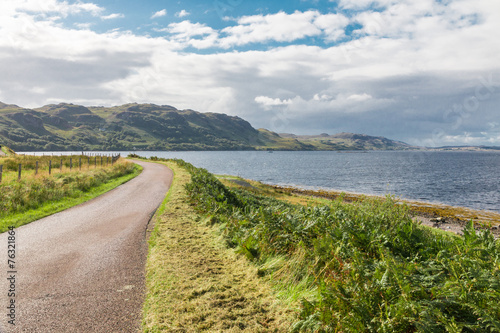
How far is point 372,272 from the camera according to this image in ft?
15.3

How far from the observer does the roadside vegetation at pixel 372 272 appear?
371 centimetres

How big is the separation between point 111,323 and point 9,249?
649 centimetres

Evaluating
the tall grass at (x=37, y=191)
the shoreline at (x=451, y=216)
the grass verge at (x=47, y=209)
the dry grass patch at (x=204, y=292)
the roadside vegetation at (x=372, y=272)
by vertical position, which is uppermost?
the roadside vegetation at (x=372, y=272)

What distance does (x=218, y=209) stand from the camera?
12.8 m

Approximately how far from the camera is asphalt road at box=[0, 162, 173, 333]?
538 centimetres

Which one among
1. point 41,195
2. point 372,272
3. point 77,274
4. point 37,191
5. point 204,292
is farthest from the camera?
point 41,195

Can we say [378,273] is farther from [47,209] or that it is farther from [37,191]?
[37,191]

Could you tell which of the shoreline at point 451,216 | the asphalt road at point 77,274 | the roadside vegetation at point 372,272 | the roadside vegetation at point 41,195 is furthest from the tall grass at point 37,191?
the shoreline at point 451,216

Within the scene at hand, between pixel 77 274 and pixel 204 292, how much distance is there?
12.0ft

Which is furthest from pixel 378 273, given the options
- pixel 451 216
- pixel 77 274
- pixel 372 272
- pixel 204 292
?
pixel 451 216

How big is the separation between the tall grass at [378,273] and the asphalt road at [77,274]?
3385 millimetres

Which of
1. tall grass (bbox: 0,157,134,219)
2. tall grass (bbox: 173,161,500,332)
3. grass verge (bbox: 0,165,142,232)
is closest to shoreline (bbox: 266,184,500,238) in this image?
tall grass (bbox: 173,161,500,332)

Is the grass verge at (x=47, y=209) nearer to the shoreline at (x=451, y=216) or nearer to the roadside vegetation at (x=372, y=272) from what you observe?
the roadside vegetation at (x=372, y=272)

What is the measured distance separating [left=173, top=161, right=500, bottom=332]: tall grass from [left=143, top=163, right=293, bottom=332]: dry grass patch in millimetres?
570
